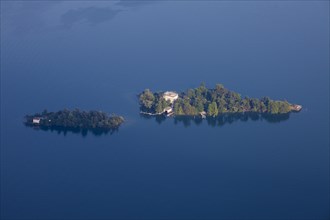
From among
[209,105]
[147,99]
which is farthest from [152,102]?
[209,105]

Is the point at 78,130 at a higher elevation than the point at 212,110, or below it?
below

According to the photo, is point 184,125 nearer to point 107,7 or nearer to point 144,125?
point 144,125

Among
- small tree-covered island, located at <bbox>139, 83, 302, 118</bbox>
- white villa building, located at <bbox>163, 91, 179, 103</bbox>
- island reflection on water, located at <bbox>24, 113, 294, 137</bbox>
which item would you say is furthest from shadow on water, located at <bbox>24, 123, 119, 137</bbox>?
white villa building, located at <bbox>163, 91, 179, 103</bbox>

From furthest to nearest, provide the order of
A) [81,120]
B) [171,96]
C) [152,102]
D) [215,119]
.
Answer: [171,96]
[152,102]
[215,119]
[81,120]

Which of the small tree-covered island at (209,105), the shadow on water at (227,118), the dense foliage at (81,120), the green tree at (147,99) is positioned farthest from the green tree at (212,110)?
the dense foliage at (81,120)

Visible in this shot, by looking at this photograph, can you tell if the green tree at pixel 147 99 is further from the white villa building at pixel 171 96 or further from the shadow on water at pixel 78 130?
the shadow on water at pixel 78 130

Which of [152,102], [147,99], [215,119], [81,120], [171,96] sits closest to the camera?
[81,120]

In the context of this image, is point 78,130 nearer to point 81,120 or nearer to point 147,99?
point 81,120

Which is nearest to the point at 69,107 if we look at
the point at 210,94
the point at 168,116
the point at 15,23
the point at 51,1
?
the point at 168,116
